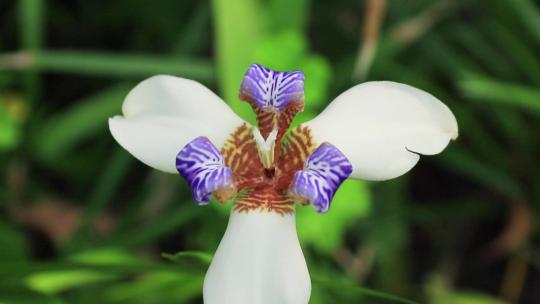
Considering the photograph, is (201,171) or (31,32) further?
(31,32)

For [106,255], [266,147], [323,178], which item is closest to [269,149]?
[266,147]

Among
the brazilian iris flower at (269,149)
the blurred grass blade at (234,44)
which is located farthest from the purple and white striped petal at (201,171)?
the blurred grass blade at (234,44)

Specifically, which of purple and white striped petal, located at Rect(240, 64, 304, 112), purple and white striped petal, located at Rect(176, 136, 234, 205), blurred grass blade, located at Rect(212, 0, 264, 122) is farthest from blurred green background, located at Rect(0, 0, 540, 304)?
purple and white striped petal, located at Rect(176, 136, 234, 205)

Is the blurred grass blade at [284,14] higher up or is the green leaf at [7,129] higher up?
the blurred grass blade at [284,14]

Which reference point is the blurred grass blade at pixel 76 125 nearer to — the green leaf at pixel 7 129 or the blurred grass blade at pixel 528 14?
the green leaf at pixel 7 129

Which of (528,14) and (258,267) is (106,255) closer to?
(258,267)

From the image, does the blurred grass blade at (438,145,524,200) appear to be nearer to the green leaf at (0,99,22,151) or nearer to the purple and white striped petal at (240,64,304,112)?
the purple and white striped petal at (240,64,304,112)

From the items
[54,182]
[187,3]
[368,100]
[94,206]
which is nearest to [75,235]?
[94,206]

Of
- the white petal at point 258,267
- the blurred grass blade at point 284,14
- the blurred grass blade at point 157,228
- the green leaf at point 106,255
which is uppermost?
the blurred grass blade at point 284,14
